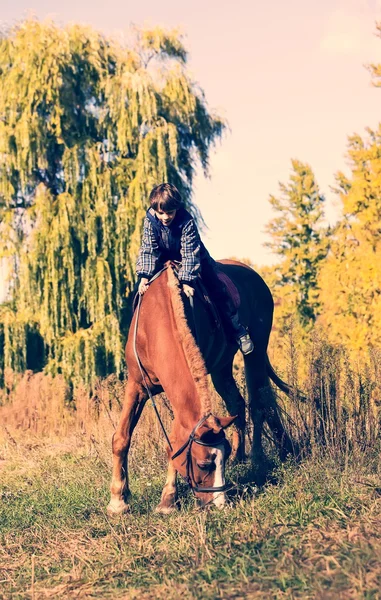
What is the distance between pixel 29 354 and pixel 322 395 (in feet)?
31.2

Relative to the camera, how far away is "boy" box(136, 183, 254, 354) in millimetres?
6258

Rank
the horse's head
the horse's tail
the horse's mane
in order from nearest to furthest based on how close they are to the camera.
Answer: the horse's head, the horse's mane, the horse's tail

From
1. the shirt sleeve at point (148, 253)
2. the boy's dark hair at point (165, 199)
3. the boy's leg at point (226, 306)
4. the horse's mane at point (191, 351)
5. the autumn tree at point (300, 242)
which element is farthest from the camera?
the autumn tree at point (300, 242)

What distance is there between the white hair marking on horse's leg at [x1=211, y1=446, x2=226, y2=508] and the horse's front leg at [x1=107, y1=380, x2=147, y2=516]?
4.06 feet

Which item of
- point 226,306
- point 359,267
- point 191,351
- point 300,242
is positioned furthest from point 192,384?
point 300,242

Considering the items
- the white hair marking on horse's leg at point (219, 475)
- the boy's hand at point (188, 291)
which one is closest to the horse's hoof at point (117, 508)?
the white hair marking on horse's leg at point (219, 475)

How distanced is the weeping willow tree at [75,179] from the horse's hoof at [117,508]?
8.93 m

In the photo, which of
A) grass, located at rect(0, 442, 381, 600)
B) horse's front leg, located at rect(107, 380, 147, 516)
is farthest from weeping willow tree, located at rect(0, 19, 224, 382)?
horse's front leg, located at rect(107, 380, 147, 516)

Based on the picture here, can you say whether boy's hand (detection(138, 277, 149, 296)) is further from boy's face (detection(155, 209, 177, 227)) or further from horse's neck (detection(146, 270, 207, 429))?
boy's face (detection(155, 209, 177, 227))

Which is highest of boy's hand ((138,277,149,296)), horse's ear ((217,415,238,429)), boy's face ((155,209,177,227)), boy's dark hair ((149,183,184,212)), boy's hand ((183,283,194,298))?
boy's dark hair ((149,183,184,212))

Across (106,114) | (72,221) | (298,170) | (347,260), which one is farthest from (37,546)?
(298,170)

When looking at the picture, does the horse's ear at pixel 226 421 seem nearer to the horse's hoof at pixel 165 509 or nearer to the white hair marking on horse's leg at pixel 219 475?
the white hair marking on horse's leg at pixel 219 475

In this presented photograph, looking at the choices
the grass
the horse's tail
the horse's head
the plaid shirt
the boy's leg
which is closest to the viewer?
the grass

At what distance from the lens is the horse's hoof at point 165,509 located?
19.0 feet
